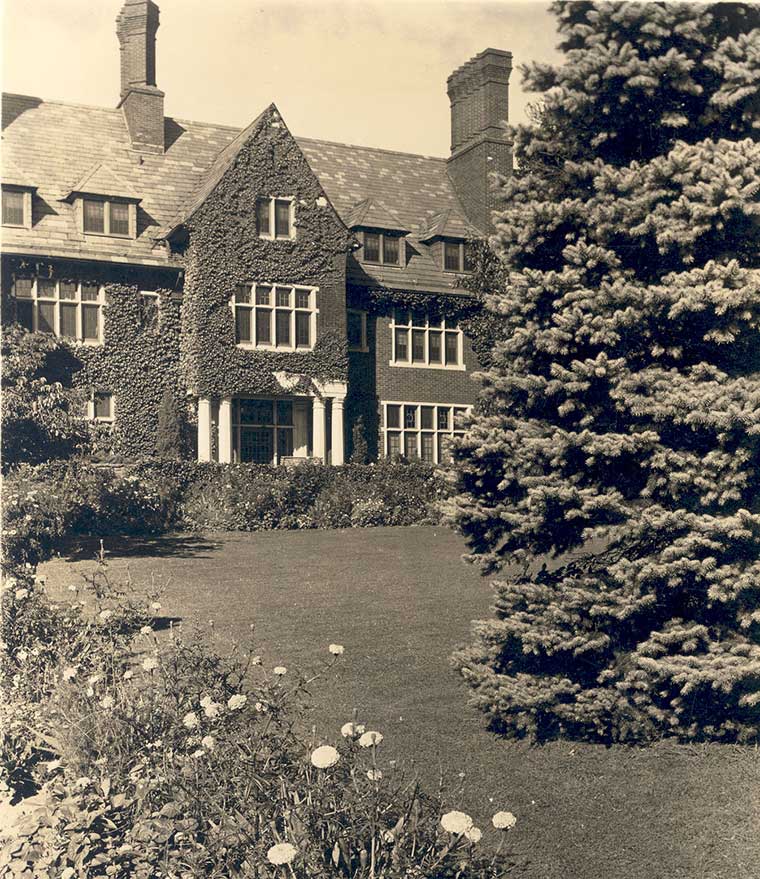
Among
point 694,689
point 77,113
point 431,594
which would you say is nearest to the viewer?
point 694,689

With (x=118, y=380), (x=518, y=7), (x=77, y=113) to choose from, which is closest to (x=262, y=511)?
(x=118, y=380)

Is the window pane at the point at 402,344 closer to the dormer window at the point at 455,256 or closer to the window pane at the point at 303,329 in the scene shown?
the dormer window at the point at 455,256

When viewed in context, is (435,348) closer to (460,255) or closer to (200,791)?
(460,255)

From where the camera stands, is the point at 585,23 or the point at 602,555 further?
the point at 602,555

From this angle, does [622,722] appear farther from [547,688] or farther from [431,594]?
[431,594]

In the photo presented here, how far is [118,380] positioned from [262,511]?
6.14m

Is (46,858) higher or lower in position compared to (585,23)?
lower

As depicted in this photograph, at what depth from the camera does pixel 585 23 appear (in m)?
5.80

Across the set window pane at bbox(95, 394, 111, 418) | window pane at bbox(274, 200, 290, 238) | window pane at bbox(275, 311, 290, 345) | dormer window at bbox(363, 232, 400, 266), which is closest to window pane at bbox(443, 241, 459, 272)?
dormer window at bbox(363, 232, 400, 266)

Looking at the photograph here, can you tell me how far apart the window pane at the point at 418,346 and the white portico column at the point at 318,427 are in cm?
394

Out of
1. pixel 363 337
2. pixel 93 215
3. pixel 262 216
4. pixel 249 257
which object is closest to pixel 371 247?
pixel 363 337

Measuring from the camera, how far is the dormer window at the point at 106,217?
1920 centimetres

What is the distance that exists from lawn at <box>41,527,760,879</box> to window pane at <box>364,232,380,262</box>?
14.5 metres

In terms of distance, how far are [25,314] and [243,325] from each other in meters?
5.56
